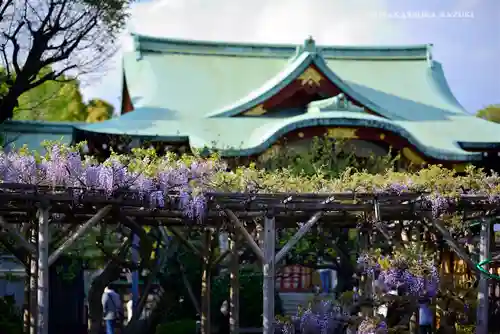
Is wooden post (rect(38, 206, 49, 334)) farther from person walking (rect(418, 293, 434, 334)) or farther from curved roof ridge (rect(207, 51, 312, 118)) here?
curved roof ridge (rect(207, 51, 312, 118))

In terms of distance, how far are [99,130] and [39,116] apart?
71.3ft

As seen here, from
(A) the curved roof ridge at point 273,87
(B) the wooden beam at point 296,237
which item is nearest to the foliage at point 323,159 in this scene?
(A) the curved roof ridge at point 273,87

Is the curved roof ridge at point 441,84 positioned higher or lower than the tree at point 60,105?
lower

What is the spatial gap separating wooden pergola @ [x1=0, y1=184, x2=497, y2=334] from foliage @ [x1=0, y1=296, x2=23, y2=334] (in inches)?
120

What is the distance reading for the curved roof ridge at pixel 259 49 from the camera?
925 inches

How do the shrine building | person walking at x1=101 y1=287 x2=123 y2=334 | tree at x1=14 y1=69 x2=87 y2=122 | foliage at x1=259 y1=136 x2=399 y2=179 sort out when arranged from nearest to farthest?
person walking at x1=101 y1=287 x2=123 y2=334, foliage at x1=259 y1=136 x2=399 y2=179, the shrine building, tree at x1=14 y1=69 x2=87 y2=122

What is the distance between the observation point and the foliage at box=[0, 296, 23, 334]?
14.7 meters

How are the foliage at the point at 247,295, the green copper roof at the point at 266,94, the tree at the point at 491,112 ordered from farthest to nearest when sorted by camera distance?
the tree at the point at 491,112 → the green copper roof at the point at 266,94 → the foliage at the point at 247,295

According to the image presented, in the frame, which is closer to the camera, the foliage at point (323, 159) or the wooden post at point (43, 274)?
the wooden post at point (43, 274)

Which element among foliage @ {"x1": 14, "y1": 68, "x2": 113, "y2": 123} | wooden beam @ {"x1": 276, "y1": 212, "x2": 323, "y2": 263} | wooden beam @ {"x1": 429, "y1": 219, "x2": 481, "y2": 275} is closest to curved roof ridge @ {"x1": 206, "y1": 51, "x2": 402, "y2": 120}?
wooden beam @ {"x1": 429, "y1": 219, "x2": 481, "y2": 275}

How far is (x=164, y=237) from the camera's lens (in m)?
15.3

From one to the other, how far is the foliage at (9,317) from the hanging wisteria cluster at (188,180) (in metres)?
5.24

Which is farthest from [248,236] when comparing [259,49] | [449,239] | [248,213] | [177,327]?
[259,49]

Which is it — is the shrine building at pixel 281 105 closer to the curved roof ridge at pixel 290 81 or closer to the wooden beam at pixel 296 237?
the curved roof ridge at pixel 290 81
